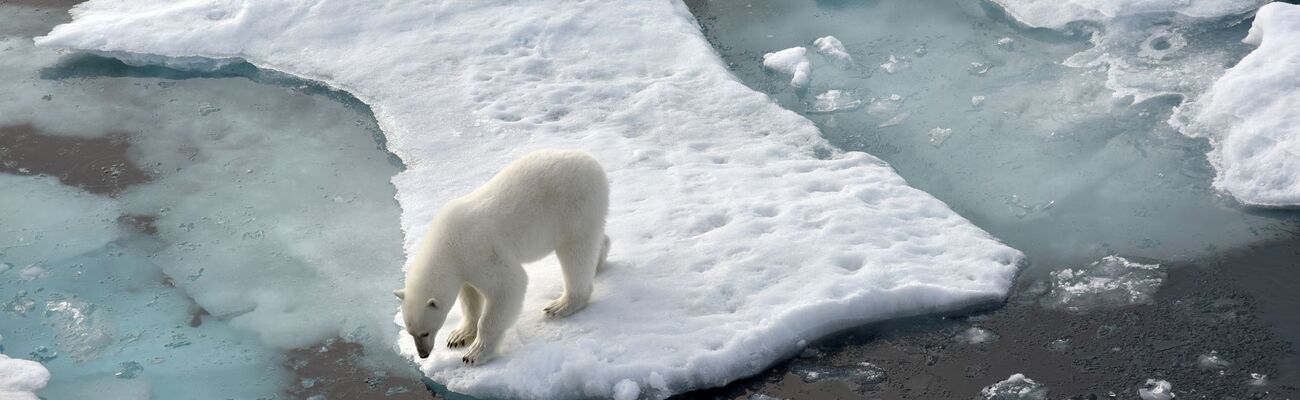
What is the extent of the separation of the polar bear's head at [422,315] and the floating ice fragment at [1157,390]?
2.93 metres

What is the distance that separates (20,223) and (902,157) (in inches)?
207

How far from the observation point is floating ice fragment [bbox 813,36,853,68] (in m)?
7.98

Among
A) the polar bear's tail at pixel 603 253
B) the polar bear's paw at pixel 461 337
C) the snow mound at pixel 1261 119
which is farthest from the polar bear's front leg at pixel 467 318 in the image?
the snow mound at pixel 1261 119

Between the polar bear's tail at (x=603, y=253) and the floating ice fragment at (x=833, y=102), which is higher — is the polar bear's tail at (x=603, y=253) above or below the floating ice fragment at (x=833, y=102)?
above

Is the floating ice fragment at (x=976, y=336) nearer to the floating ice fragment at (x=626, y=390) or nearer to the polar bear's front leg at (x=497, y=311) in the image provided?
the floating ice fragment at (x=626, y=390)

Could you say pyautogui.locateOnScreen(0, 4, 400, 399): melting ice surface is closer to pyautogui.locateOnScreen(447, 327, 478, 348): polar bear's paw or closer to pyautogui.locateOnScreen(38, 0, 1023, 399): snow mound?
pyautogui.locateOnScreen(38, 0, 1023, 399): snow mound

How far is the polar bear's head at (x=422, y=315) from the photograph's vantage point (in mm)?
4703

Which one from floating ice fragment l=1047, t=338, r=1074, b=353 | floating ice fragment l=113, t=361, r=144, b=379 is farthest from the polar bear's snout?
floating ice fragment l=1047, t=338, r=1074, b=353

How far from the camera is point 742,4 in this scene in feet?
30.2

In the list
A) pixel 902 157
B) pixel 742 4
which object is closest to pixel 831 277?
pixel 902 157

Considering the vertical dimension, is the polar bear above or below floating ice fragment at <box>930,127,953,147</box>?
above

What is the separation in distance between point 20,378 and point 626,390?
283 centimetres

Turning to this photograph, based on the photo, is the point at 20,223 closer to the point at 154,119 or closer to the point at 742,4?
the point at 154,119

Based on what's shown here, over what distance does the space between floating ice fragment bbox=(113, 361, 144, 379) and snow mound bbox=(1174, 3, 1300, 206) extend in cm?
569
